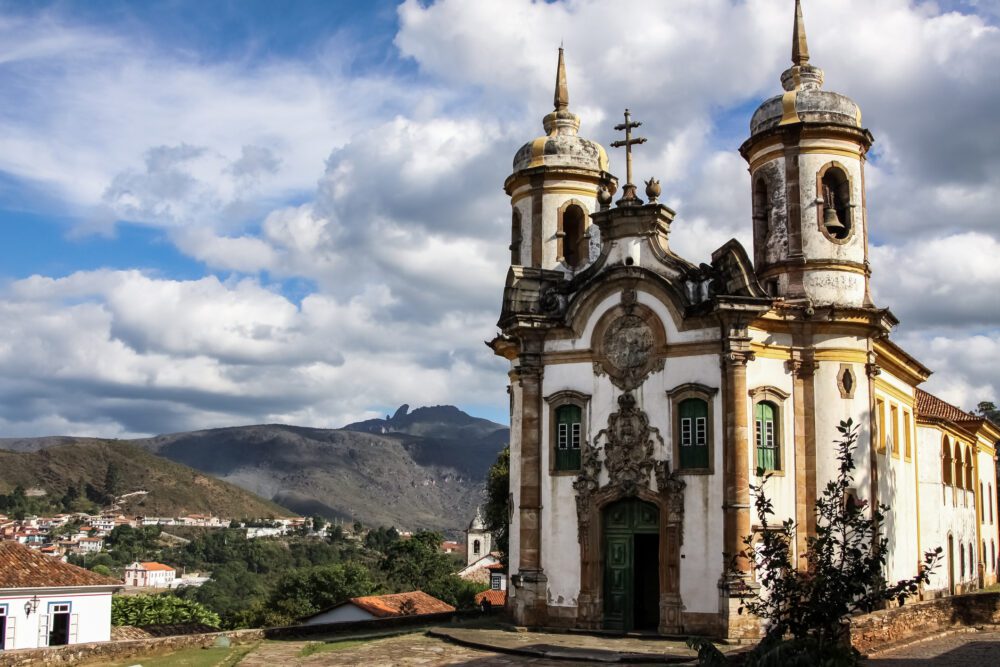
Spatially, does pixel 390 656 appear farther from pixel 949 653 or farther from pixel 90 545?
pixel 90 545

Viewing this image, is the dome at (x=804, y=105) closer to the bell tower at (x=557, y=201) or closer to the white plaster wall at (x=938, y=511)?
Result: the bell tower at (x=557, y=201)

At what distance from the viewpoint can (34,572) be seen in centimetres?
3250

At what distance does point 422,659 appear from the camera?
1984 centimetres

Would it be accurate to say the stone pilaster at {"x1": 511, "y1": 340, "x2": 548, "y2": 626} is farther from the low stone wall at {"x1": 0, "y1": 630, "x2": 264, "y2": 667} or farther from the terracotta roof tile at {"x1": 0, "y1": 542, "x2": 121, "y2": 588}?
the terracotta roof tile at {"x1": 0, "y1": 542, "x2": 121, "y2": 588}

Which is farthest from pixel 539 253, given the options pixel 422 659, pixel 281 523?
pixel 281 523

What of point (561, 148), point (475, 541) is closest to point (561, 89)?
point (561, 148)

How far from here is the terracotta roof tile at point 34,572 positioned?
3144 centimetres

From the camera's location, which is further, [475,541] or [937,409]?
[475,541]

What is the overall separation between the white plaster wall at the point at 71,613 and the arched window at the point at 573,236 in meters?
17.4

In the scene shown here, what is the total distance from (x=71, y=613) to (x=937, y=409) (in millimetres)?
29626

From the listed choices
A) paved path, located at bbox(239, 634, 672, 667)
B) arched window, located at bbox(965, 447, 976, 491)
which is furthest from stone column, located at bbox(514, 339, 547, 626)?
arched window, located at bbox(965, 447, 976, 491)

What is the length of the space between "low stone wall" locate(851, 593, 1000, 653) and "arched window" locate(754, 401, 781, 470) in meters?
3.94

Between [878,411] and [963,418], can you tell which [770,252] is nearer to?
[878,411]

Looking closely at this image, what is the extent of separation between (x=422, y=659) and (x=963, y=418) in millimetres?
24918
